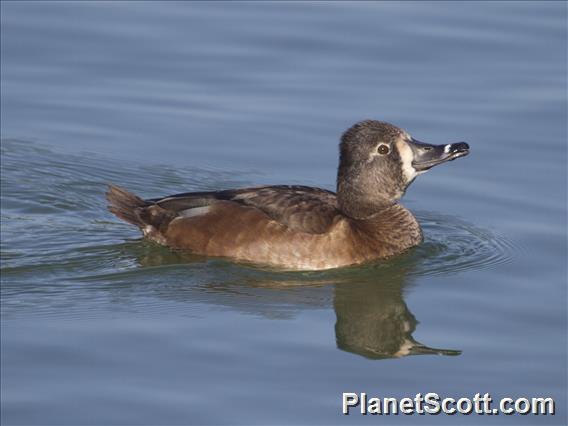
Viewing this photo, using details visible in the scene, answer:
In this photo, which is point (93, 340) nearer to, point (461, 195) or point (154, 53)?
point (461, 195)

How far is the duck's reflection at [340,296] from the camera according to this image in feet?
30.7

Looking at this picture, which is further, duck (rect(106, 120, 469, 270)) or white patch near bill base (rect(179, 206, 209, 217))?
white patch near bill base (rect(179, 206, 209, 217))

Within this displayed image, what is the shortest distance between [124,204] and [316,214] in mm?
1684

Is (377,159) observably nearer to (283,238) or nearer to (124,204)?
(283,238)

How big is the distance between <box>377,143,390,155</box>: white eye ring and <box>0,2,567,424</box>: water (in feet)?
2.85

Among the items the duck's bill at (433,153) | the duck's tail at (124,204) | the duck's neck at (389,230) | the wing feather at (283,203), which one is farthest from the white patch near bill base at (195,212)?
the duck's bill at (433,153)

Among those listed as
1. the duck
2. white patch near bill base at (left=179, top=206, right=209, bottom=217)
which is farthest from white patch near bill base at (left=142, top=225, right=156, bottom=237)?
white patch near bill base at (left=179, top=206, right=209, bottom=217)

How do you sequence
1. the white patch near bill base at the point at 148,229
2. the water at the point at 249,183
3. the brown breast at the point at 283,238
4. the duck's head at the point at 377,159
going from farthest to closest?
the white patch near bill base at the point at 148,229 → the duck's head at the point at 377,159 → the brown breast at the point at 283,238 → the water at the point at 249,183

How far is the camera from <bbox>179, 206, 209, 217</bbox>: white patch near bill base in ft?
36.5

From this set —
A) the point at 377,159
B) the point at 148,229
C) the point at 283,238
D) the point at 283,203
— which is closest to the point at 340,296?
the point at 283,238

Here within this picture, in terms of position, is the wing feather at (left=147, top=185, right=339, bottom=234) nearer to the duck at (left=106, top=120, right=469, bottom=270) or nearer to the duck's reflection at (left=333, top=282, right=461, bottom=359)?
the duck at (left=106, top=120, right=469, bottom=270)

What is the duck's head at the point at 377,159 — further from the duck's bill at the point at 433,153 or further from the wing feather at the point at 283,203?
the wing feather at the point at 283,203

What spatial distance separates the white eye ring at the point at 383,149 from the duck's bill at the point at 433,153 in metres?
0.19

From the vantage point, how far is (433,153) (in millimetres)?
11078
